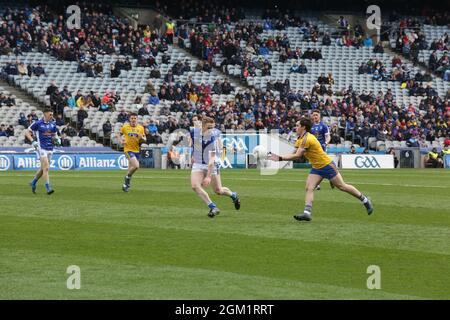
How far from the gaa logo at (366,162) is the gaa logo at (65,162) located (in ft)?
46.7

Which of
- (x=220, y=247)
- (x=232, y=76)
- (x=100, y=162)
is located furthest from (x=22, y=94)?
(x=220, y=247)

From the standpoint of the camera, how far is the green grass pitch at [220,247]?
11.6 m

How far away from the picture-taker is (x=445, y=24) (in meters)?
70.8

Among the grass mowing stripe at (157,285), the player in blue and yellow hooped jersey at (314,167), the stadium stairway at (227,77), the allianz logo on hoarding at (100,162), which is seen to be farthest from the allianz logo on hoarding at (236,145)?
the grass mowing stripe at (157,285)

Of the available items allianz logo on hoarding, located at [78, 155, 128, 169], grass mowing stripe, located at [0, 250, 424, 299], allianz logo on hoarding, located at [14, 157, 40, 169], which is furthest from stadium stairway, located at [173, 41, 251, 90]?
grass mowing stripe, located at [0, 250, 424, 299]

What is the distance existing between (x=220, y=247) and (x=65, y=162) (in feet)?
102

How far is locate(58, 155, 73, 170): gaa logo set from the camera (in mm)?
45125

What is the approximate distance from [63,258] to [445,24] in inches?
2387

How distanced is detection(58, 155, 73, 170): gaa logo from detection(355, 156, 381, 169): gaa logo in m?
14.2

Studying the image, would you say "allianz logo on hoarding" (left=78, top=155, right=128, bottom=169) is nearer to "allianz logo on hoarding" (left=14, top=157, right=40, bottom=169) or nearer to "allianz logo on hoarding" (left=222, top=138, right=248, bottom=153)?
"allianz logo on hoarding" (left=14, top=157, right=40, bottom=169)

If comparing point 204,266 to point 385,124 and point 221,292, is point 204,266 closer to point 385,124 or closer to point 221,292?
point 221,292

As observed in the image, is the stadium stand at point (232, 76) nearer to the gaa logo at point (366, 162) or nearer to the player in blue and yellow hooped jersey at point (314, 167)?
the gaa logo at point (366, 162)
